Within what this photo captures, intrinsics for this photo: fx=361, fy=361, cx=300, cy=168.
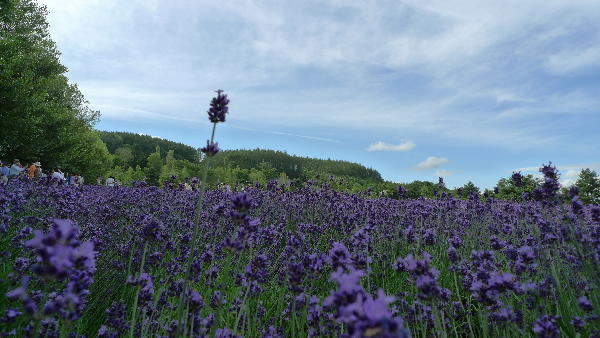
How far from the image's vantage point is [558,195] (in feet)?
11.0

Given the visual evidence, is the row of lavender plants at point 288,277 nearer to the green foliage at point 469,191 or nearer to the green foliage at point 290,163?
the green foliage at point 469,191

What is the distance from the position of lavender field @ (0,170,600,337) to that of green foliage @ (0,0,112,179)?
14330 millimetres

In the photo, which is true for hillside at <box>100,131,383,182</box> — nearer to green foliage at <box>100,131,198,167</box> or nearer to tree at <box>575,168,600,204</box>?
green foliage at <box>100,131,198,167</box>

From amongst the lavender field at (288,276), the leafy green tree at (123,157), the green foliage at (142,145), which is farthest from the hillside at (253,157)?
the lavender field at (288,276)

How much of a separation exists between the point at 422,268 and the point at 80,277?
1.58 metres

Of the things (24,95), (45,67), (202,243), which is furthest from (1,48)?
(202,243)

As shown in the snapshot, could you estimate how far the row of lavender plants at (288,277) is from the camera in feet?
5.50

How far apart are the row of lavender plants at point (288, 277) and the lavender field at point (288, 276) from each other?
2 cm

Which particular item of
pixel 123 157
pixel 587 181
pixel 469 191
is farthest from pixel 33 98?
pixel 123 157

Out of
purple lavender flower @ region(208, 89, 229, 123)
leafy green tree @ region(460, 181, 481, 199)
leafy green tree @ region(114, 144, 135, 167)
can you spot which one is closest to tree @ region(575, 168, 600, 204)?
leafy green tree @ region(460, 181, 481, 199)

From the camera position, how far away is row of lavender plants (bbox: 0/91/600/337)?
168 centimetres

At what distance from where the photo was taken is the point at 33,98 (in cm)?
1917

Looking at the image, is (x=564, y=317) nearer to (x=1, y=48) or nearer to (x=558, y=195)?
(x=558, y=195)

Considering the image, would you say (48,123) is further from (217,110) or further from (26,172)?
(217,110)
